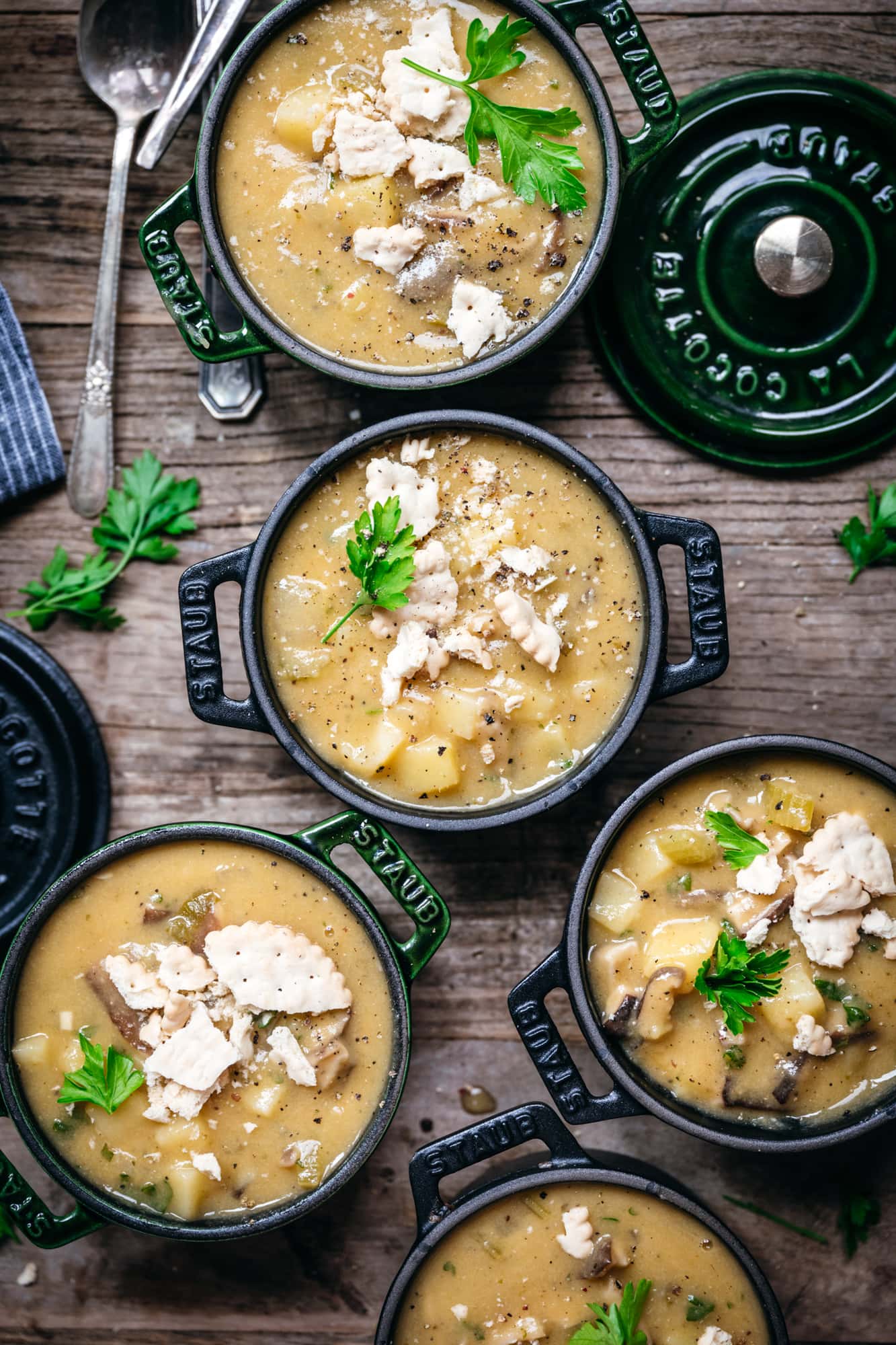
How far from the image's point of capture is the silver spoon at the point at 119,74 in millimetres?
3025

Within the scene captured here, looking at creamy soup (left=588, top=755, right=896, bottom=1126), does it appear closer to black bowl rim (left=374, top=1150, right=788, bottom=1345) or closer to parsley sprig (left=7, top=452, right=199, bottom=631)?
black bowl rim (left=374, top=1150, right=788, bottom=1345)

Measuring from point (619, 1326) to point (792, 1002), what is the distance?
852mm

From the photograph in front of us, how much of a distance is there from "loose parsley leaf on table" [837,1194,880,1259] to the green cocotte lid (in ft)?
6.73

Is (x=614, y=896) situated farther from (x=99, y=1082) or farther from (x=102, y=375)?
(x=102, y=375)

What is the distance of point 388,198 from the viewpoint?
2.64 m

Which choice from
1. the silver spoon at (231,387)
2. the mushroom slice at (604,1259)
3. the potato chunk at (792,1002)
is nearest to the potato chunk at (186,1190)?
the mushroom slice at (604,1259)

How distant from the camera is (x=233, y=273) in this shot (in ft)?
8.77

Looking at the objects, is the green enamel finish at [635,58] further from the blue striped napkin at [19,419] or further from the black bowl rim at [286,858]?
the black bowl rim at [286,858]

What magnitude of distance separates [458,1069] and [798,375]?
217cm

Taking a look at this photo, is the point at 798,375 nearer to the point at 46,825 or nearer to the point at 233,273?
the point at 233,273

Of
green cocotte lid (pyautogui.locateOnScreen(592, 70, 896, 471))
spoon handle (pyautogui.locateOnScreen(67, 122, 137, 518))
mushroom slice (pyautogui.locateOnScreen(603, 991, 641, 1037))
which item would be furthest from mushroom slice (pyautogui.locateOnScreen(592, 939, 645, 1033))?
spoon handle (pyautogui.locateOnScreen(67, 122, 137, 518))

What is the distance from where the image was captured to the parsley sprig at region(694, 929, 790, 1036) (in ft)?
8.11

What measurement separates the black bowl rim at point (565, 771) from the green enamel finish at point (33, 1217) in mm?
1231

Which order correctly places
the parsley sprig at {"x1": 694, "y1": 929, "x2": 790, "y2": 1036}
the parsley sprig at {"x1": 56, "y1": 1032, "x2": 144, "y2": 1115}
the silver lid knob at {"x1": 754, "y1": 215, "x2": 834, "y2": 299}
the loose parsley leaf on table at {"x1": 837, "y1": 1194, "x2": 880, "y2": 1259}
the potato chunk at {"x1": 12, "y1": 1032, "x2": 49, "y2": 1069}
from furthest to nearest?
the loose parsley leaf on table at {"x1": 837, "y1": 1194, "x2": 880, "y2": 1259}
the silver lid knob at {"x1": 754, "y1": 215, "x2": 834, "y2": 299}
the potato chunk at {"x1": 12, "y1": 1032, "x2": 49, "y2": 1069}
the parsley sprig at {"x1": 56, "y1": 1032, "x2": 144, "y2": 1115}
the parsley sprig at {"x1": 694, "y1": 929, "x2": 790, "y2": 1036}
